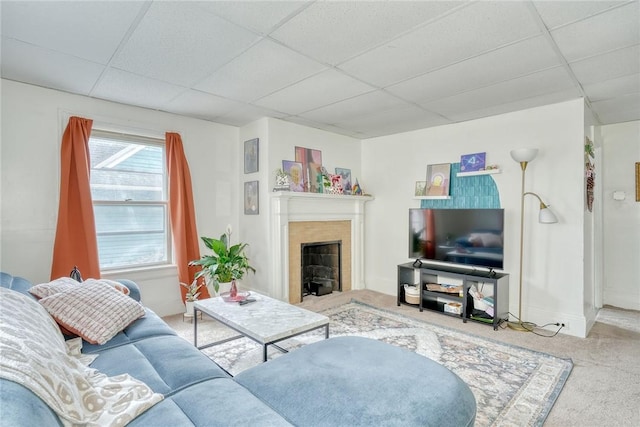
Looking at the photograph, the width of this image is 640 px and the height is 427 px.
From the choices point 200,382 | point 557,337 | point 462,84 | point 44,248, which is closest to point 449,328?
point 557,337

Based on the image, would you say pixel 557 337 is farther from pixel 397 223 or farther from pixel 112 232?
pixel 112 232

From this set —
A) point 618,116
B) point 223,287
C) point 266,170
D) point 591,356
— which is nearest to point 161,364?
point 223,287

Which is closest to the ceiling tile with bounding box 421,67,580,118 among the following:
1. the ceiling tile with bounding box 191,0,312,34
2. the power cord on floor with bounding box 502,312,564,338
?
the ceiling tile with bounding box 191,0,312,34

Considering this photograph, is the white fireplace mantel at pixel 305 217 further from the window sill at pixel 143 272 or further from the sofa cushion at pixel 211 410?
the sofa cushion at pixel 211 410

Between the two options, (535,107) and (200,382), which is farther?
(535,107)

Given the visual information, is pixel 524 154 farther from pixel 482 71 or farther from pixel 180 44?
pixel 180 44

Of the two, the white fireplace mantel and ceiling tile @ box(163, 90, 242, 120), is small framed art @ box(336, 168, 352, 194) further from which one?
ceiling tile @ box(163, 90, 242, 120)

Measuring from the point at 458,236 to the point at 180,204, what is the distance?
10.1 feet

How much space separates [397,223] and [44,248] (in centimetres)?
381

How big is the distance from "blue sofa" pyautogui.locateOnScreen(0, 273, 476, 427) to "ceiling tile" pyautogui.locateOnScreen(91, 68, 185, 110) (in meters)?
2.02

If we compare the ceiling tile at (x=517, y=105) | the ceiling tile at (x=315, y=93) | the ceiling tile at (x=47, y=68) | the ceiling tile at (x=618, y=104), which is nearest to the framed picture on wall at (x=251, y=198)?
the ceiling tile at (x=315, y=93)

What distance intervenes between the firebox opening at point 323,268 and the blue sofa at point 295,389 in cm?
269

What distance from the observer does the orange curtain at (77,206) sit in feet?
9.56

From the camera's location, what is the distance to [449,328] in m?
3.21
